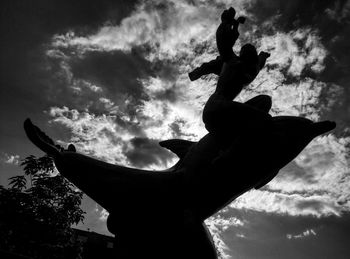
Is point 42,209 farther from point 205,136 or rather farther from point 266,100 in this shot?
point 266,100

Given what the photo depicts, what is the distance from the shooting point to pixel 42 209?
786 centimetres

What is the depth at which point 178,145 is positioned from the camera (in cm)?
349

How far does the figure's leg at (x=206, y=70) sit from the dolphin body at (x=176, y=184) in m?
1.29

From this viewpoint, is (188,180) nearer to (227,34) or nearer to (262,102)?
(262,102)

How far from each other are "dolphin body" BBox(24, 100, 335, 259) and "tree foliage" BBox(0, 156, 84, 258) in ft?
18.4

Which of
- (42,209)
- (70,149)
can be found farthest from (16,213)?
(70,149)

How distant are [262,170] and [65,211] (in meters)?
7.38

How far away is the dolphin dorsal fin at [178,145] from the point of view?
11.3ft

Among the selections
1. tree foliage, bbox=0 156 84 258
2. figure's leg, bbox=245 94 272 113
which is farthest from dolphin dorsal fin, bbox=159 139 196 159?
tree foliage, bbox=0 156 84 258

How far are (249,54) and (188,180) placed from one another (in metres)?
1.62

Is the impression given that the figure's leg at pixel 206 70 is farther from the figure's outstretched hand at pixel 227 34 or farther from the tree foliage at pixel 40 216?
the tree foliage at pixel 40 216

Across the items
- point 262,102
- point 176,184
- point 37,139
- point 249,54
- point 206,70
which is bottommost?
point 176,184

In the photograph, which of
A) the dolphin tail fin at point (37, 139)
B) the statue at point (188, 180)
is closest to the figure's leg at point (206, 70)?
the statue at point (188, 180)

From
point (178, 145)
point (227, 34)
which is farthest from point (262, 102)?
point (178, 145)
